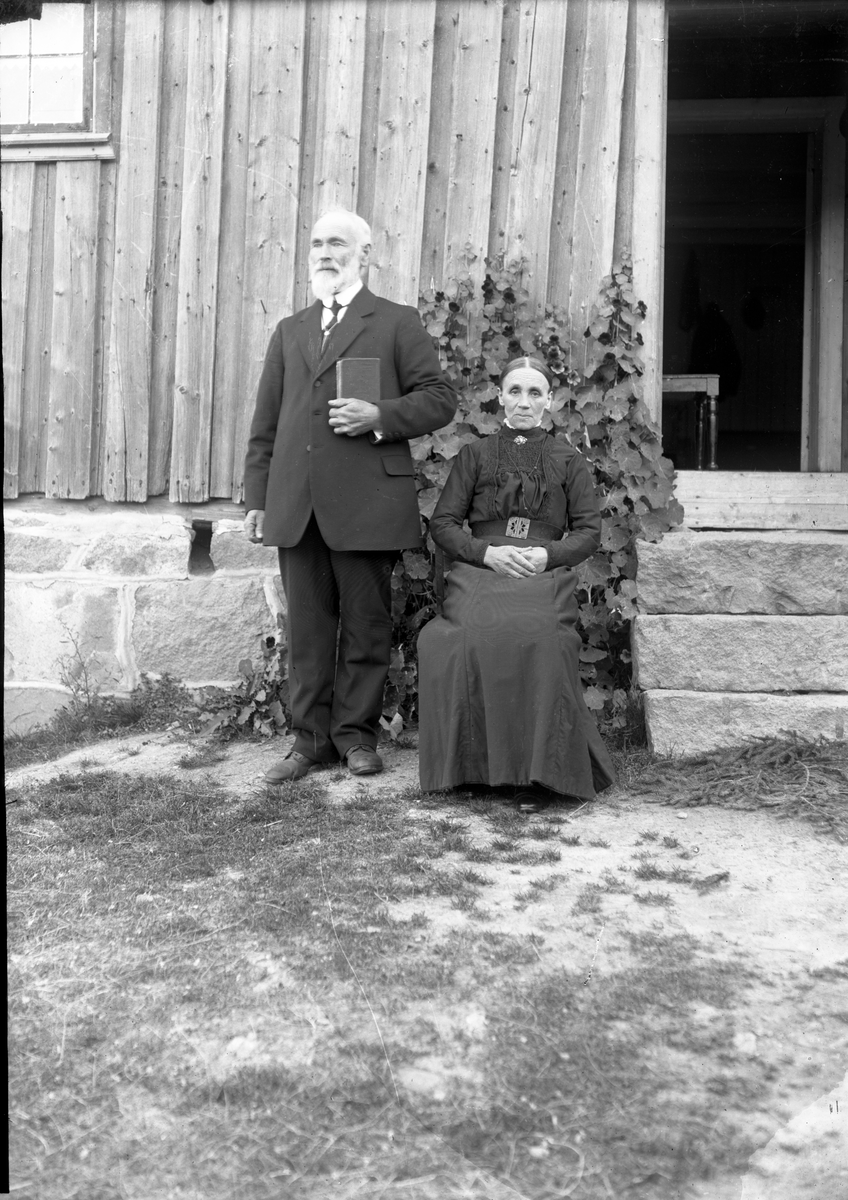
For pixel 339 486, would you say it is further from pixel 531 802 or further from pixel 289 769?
pixel 531 802

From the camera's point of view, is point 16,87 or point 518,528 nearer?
point 518,528

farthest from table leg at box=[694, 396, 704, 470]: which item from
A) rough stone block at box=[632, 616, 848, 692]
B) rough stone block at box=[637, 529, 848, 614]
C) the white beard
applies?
the white beard

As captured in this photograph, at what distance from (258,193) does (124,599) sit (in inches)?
70.2

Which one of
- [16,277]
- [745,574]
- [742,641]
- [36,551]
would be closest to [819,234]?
[745,574]

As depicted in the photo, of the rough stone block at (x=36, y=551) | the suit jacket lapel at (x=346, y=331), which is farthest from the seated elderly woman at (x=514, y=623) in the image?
the rough stone block at (x=36, y=551)

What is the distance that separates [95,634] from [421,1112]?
345 cm

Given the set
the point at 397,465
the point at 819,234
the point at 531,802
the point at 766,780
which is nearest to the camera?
the point at 531,802

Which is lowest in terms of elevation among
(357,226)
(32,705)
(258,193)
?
(32,705)

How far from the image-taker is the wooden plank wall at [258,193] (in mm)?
4781

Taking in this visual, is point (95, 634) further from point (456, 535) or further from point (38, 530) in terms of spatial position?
point (456, 535)

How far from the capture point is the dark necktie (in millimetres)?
4055

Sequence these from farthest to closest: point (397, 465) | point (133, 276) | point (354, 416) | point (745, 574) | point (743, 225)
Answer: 1. point (743, 225)
2. point (133, 276)
3. point (745, 574)
4. point (397, 465)
5. point (354, 416)

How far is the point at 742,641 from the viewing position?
4.15 m

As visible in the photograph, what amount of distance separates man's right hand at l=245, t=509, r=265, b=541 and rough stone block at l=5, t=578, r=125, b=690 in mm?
1039
